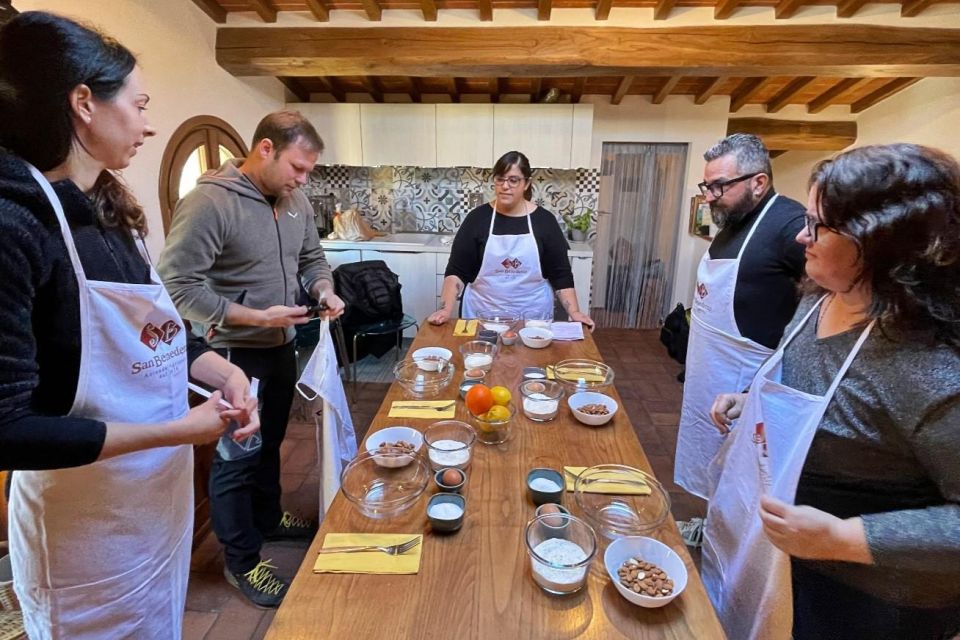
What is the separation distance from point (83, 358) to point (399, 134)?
4.20 meters

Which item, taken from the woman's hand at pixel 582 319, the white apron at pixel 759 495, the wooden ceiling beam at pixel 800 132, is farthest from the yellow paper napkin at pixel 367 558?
the wooden ceiling beam at pixel 800 132

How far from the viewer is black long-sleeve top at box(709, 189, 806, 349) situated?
1773mm

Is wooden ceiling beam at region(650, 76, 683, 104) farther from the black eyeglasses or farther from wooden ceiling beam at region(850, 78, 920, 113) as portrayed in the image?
the black eyeglasses

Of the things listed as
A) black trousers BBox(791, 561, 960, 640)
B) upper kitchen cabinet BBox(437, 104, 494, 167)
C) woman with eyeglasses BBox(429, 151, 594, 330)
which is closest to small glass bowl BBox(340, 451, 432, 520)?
black trousers BBox(791, 561, 960, 640)

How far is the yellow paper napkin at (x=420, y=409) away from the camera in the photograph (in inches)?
59.5

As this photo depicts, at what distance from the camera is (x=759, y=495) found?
1091 millimetres

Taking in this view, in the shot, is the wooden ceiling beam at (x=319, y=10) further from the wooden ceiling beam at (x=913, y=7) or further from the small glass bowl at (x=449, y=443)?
the wooden ceiling beam at (x=913, y=7)

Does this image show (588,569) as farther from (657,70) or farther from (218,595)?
(657,70)

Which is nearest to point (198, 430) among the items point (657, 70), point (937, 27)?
point (657, 70)

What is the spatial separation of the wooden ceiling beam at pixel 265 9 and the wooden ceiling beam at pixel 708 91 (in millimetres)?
3555

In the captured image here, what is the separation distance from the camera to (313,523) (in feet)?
7.43

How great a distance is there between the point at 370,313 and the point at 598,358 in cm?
234

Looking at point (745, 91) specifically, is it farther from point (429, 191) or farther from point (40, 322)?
point (40, 322)

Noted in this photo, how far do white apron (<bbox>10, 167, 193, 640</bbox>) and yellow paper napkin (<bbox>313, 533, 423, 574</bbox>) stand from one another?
396 millimetres
